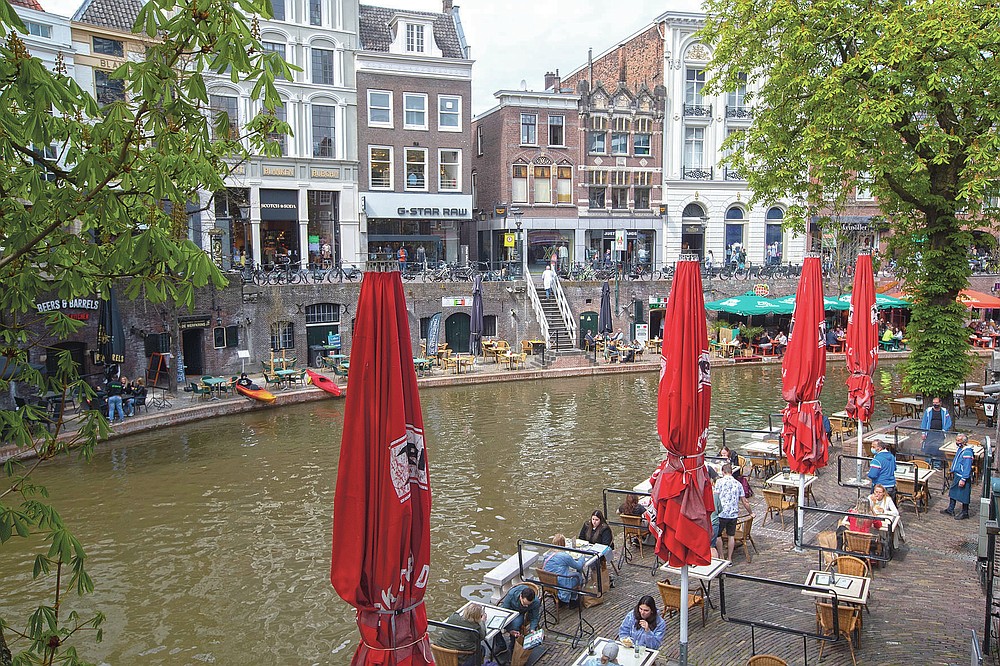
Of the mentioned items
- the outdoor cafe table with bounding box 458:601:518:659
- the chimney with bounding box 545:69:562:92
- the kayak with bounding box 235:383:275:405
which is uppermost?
the chimney with bounding box 545:69:562:92

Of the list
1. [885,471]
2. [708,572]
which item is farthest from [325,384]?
[708,572]

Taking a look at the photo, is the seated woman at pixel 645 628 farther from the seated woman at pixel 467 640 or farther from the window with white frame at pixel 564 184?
the window with white frame at pixel 564 184

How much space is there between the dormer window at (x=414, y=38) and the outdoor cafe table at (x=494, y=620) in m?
32.5

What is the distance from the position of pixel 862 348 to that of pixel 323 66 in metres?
27.2

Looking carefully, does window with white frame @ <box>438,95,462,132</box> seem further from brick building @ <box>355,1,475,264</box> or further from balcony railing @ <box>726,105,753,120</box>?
balcony railing @ <box>726,105,753,120</box>

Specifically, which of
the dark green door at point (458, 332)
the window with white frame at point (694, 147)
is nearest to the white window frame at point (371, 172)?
the dark green door at point (458, 332)

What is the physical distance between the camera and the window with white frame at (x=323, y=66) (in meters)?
33.5

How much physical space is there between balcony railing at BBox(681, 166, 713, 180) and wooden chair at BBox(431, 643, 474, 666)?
39.3m

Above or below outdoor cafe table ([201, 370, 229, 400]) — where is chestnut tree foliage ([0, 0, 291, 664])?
above

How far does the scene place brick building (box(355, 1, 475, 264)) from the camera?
3556 centimetres

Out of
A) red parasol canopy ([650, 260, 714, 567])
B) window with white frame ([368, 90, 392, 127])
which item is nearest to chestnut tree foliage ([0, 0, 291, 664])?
red parasol canopy ([650, 260, 714, 567])

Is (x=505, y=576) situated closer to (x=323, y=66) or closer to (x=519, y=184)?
(x=323, y=66)

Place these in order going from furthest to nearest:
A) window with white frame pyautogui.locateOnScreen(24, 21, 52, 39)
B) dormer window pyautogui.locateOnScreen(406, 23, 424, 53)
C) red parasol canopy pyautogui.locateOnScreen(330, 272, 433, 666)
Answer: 1. dormer window pyautogui.locateOnScreen(406, 23, 424, 53)
2. window with white frame pyautogui.locateOnScreen(24, 21, 52, 39)
3. red parasol canopy pyautogui.locateOnScreen(330, 272, 433, 666)

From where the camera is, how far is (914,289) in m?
19.2
